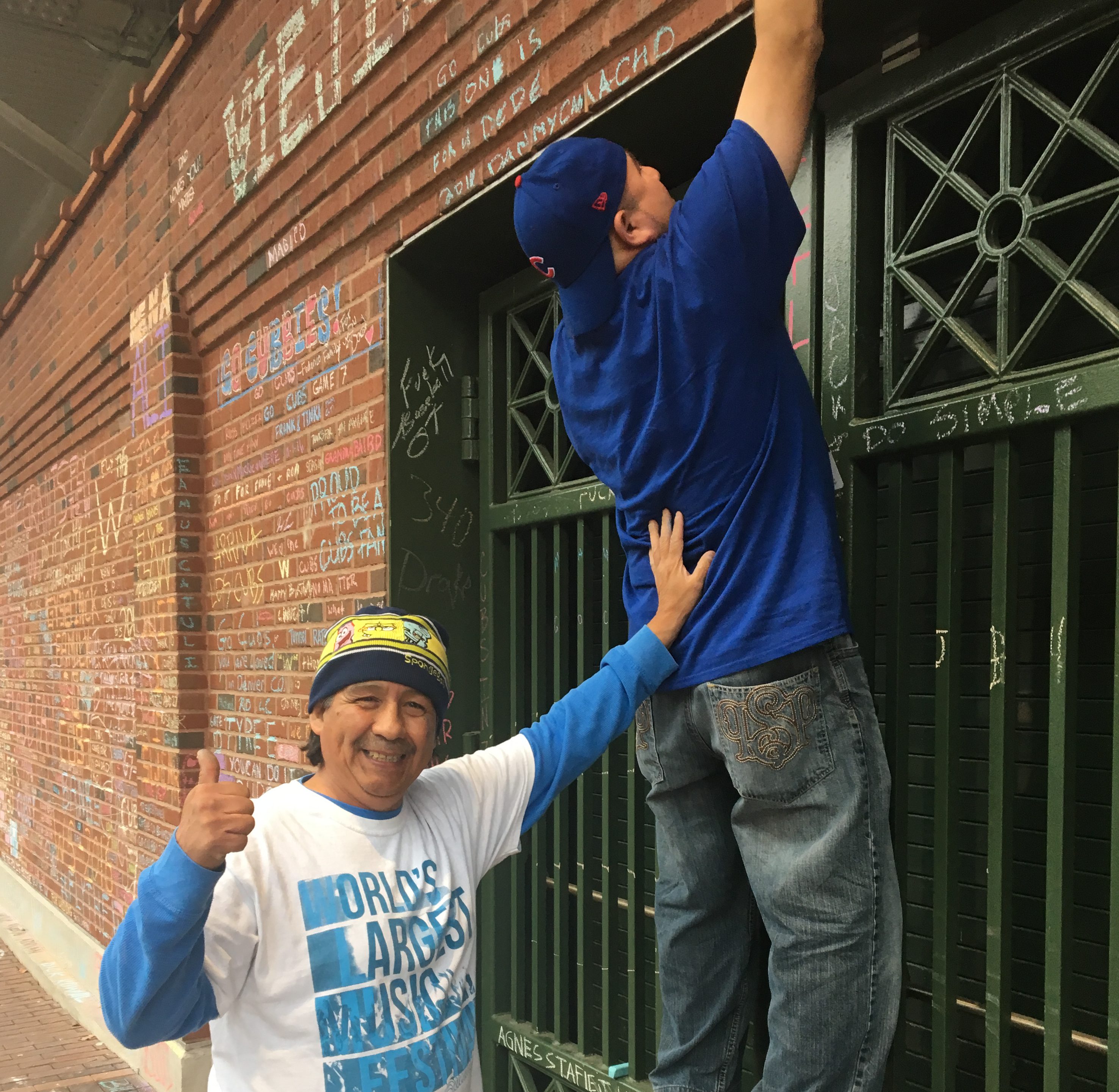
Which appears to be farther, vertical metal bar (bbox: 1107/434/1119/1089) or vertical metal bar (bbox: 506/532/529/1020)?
vertical metal bar (bbox: 506/532/529/1020)

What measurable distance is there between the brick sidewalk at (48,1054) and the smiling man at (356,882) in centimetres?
394

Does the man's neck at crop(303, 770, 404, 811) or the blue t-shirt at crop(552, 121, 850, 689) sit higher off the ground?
the blue t-shirt at crop(552, 121, 850, 689)

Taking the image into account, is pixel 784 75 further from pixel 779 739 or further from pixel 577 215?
pixel 779 739

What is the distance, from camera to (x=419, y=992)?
6.26 feet

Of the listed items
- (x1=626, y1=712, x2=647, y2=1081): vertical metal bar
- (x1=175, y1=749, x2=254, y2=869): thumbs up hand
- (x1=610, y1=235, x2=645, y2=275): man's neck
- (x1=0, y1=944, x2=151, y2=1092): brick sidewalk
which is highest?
(x1=610, y1=235, x2=645, y2=275): man's neck

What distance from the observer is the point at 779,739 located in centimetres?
170

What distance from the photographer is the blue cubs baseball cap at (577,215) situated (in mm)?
1709

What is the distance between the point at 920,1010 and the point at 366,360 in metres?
2.60

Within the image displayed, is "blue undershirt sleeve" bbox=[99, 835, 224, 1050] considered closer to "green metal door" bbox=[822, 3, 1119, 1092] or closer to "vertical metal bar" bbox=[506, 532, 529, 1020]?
"green metal door" bbox=[822, 3, 1119, 1092]

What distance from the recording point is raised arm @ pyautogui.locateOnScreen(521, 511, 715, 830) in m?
1.89

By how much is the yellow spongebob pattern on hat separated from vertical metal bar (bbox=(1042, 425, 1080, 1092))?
1.18 m

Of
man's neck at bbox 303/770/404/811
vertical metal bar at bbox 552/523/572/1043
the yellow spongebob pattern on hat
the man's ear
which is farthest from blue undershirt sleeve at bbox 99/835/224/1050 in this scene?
vertical metal bar at bbox 552/523/572/1043

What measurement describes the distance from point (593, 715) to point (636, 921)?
0.93m

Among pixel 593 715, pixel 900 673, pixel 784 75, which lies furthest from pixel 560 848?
pixel 784 75
